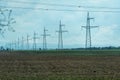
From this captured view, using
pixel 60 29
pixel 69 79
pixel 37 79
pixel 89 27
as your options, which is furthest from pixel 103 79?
pixel 60 29

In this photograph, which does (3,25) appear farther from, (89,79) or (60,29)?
(60,29)

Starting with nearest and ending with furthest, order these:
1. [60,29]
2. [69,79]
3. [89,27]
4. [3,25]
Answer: [3,25], [69,79], [89,27], [60,29]

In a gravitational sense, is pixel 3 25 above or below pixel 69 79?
above

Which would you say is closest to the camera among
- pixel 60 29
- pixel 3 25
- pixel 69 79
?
pixel 3 25

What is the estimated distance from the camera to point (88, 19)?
100125 millimetres

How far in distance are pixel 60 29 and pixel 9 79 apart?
332 ft

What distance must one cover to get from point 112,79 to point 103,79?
636 mm

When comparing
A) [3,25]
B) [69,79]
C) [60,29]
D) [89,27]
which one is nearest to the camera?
[3,25]

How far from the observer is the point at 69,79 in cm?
2894

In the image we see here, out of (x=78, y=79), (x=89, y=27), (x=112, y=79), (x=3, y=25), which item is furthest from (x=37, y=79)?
(x=89, y=27)

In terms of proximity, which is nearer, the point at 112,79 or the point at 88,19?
the point at 112,79

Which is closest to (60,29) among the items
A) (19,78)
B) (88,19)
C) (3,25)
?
(88,19)

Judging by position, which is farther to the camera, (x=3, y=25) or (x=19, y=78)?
(x=19, y=78)

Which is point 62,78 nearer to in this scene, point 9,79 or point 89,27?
point 9,79
